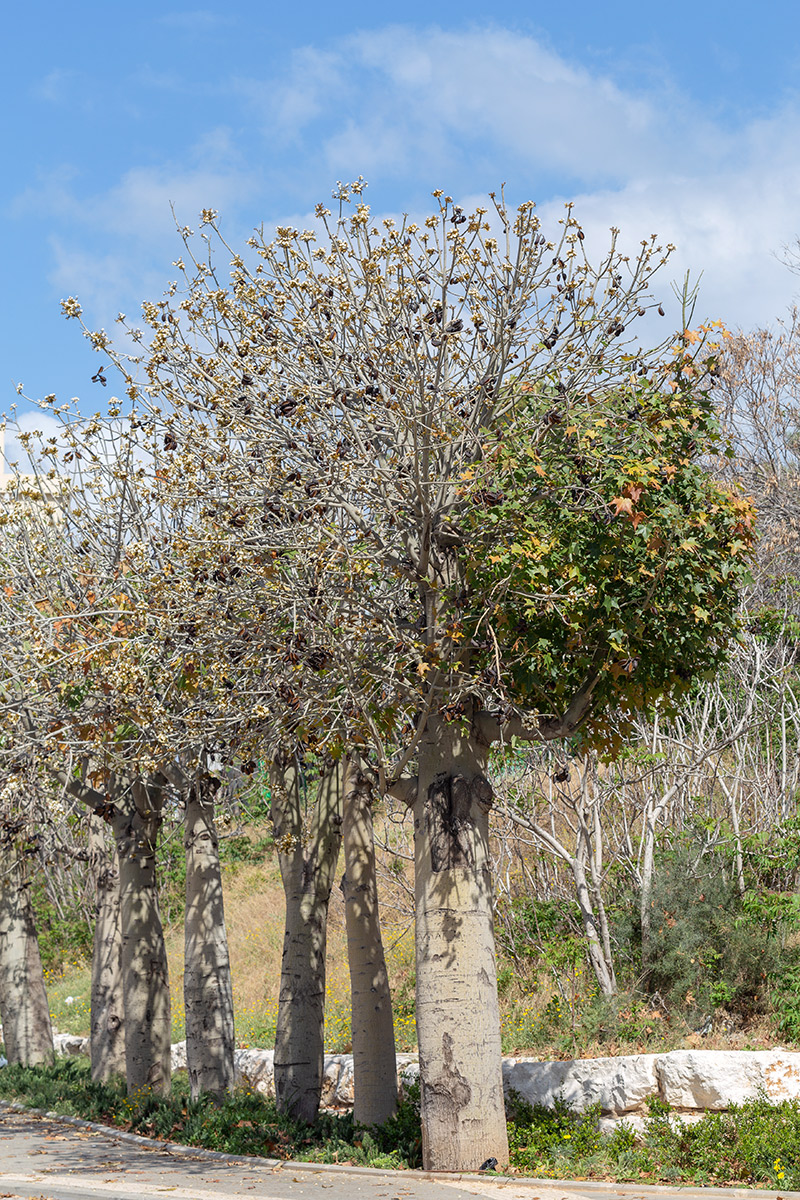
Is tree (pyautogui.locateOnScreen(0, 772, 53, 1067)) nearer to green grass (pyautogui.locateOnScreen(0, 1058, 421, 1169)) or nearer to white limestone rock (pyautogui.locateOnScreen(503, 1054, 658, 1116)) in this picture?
green grass (pyautogui.locateOnScreen(0, 1058, 421, 1169))

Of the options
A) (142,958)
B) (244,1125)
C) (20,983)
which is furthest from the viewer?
(20,983)

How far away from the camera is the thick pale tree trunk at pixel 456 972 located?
8.43m

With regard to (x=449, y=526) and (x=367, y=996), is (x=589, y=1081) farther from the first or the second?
(x=449, y=526)

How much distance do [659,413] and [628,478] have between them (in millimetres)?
770

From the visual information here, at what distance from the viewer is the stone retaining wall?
9469 mm

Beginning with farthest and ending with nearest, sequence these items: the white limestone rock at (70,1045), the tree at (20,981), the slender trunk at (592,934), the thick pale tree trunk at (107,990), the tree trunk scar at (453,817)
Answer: the white limestone rock at (70,1045)
the tree at (20,981)
the thick pale tree trunk at (107,990)
the slender trunk at (592,934)
the tree trunk scar at (453,817)

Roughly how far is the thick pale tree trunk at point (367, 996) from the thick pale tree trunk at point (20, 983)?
24.9 ft

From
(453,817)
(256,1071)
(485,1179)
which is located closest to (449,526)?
(453,817)

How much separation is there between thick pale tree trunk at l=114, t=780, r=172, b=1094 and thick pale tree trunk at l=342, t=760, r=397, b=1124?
309cm

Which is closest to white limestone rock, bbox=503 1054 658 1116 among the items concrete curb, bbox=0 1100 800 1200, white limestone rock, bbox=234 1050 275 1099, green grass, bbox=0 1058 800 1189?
green grass, bbox=0 1058 800 1189

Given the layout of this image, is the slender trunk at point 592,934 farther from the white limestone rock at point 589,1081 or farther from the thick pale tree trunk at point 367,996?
the thick pale tree trunk at point 367,996

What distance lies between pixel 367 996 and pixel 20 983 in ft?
27.4

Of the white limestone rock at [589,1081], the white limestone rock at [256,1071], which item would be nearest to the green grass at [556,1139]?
the white limestone rock at [589,1081]

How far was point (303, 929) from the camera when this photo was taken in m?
10.9
